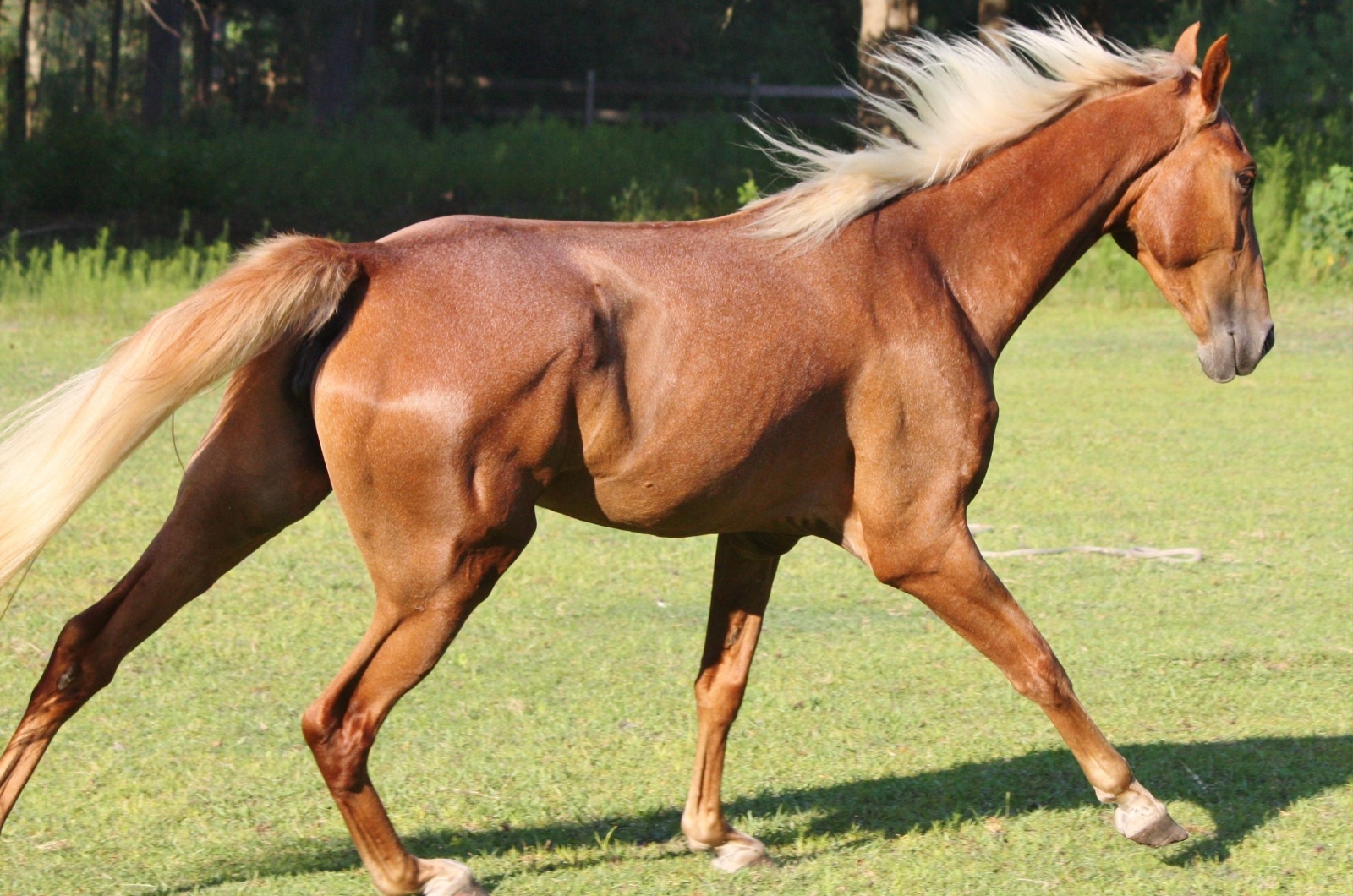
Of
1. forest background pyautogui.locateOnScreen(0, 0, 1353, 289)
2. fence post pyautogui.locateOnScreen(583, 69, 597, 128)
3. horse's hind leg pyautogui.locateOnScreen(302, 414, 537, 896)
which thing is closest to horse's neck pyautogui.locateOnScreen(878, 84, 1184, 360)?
horse's hind leg pyautogui.locateOnScreen(302, 414, 537, 896)

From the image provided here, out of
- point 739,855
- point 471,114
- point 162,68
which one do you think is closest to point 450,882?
point 739,855

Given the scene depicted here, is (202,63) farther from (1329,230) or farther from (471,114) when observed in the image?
(1329,230)

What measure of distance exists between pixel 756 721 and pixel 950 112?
234 cm

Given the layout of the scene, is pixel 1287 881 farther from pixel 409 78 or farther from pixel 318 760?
pixel 409 78

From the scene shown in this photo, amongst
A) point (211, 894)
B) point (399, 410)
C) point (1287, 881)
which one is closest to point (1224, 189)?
point (1287, 881)

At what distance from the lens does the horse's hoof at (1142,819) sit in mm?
3963

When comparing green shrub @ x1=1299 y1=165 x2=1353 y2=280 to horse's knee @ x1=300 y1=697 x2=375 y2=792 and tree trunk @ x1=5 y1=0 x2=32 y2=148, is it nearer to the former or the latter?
horse's knee @ x1=300 y1=697 x2=375 y2=792

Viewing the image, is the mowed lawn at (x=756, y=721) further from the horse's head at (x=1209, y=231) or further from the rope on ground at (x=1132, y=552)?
the horse's head at (x=1209, y=231)

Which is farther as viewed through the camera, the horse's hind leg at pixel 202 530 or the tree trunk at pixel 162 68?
the tree trunk at pixel 162 68

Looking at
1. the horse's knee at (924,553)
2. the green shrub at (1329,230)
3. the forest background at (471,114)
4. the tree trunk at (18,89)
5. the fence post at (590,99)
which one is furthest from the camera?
the fence post at (590,99)

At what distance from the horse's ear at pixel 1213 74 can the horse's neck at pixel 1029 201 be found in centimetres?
8

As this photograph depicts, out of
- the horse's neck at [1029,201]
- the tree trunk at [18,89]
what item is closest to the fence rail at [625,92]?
the tree trunk at [18,89]

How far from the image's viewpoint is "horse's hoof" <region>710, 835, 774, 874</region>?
4266 mm

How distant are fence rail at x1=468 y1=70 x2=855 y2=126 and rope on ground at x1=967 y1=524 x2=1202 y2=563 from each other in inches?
797
